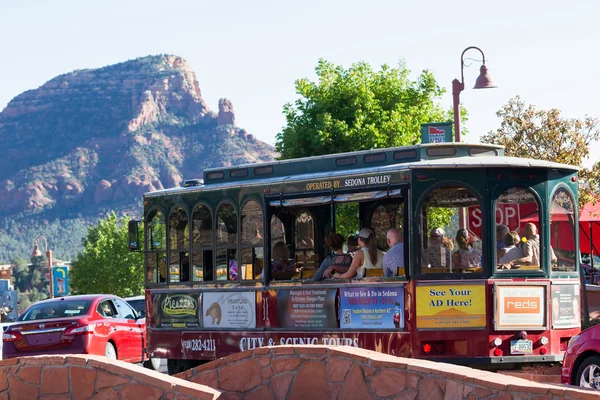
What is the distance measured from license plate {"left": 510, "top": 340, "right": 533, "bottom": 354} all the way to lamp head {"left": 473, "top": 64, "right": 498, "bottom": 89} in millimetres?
10799

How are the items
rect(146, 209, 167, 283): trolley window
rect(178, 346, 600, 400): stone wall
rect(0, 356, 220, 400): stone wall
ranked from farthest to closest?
rect(146, 209, 167, 283): trolley window, rect(0, 356, 220, 400): stone wall, rect(178, 346, 600, 400): stone wall

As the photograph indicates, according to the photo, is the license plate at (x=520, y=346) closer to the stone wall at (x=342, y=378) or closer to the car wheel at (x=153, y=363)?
the stone wall at (x=342, y=378)

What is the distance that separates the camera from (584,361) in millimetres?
10742

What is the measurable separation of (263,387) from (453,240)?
4.54 meters

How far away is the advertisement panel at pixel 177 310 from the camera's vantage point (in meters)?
16.0

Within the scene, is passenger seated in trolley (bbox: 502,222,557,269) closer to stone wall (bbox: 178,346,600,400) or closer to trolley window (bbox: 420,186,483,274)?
trolley window (bbox: 420,186,483,274)

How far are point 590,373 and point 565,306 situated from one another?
253 cm

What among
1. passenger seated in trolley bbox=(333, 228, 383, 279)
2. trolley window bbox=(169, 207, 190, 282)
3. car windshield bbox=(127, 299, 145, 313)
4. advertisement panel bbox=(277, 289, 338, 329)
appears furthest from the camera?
car windshield bbox=(127, 299, 145, 313)

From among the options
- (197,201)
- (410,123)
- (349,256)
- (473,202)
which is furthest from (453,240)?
(410,123)

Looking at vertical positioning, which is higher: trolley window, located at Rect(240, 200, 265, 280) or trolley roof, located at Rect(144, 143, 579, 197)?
trolley roof, located at Rect(144, 143, 579, 197)

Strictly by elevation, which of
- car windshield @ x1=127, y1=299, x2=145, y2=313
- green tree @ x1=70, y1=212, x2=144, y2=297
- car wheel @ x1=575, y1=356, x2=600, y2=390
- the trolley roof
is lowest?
green tree @ x1=70, y1=212, x2=144, y2=297

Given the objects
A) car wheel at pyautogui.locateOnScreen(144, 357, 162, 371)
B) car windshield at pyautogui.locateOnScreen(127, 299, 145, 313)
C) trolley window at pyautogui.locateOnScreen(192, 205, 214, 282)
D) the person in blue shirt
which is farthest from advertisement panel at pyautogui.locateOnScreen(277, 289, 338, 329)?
car windshield at pyautogui.locateOnScreen(127, 299, 145, 313)

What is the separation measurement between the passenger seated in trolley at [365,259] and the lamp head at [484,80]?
9827 millimetres

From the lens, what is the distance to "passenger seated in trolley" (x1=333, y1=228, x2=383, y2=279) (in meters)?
13.5
